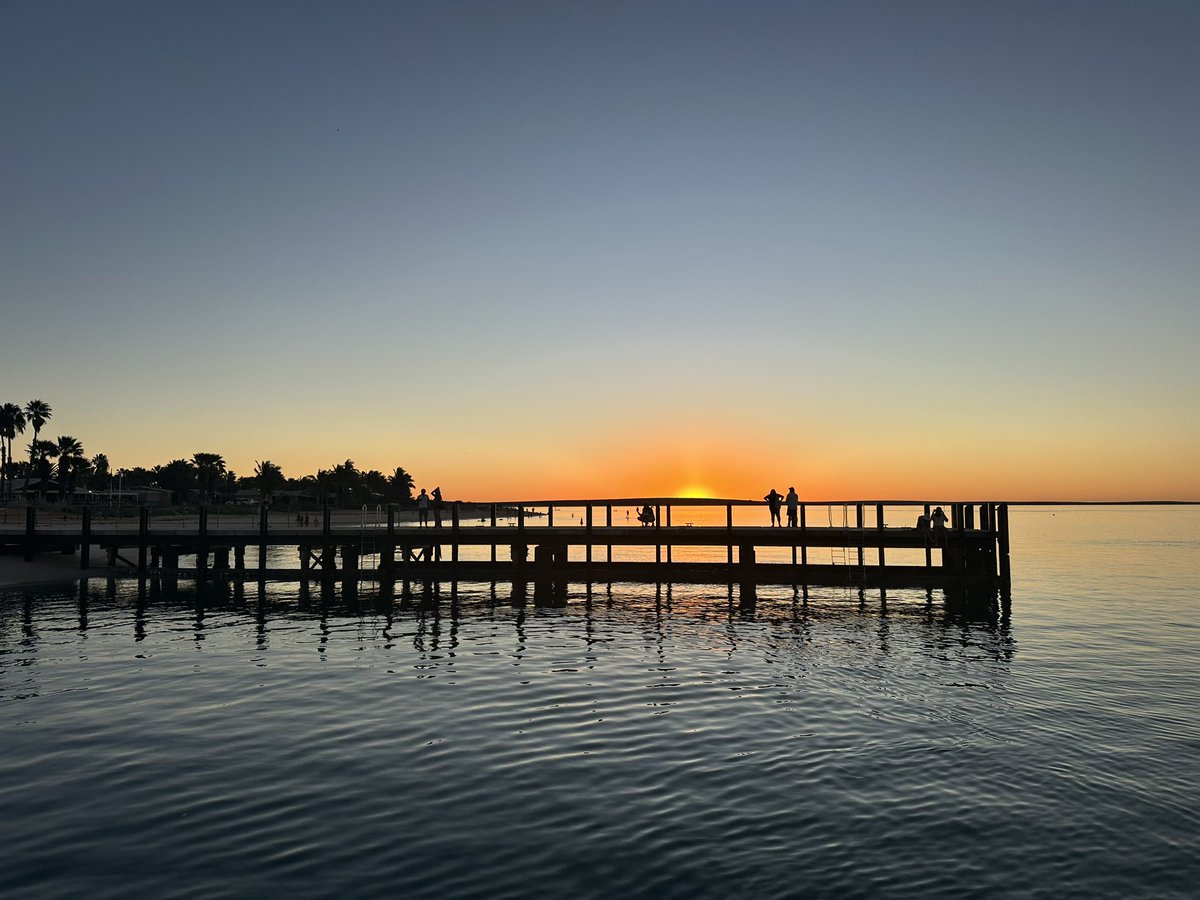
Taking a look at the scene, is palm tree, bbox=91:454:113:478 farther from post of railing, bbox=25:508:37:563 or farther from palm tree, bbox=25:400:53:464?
post of railing, bbox=25:508:37:563

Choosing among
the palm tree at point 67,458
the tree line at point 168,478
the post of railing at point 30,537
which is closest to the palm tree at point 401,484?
A: the tree line at point 168,478

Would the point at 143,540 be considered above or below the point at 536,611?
above

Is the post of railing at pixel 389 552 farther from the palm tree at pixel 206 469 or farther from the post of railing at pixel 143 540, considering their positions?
the palm tree at pixel 206 469

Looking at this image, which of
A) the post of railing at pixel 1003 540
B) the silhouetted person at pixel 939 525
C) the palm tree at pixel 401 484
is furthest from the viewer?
the palm tree at pixel 401 484

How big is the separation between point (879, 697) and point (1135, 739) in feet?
15.2

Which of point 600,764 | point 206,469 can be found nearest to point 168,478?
point 206,469

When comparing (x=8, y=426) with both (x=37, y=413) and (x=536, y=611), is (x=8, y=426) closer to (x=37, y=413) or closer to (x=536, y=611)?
(x=37, y=413)

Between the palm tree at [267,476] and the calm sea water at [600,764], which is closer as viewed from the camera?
the calm sea water at [600,764]

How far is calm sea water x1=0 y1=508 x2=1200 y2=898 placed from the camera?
30.0 feet

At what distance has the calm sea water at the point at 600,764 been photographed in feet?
30.0

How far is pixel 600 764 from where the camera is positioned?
12.9 meters

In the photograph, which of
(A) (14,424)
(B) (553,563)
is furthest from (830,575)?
(A) (14,424)

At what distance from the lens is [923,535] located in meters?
37.9

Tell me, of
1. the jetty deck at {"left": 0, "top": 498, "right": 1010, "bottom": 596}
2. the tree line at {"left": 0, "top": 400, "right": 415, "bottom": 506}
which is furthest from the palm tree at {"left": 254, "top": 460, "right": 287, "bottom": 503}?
the jetty deck at {"left": 0, "top": 498, "right": 1010, "bottom": 596}
